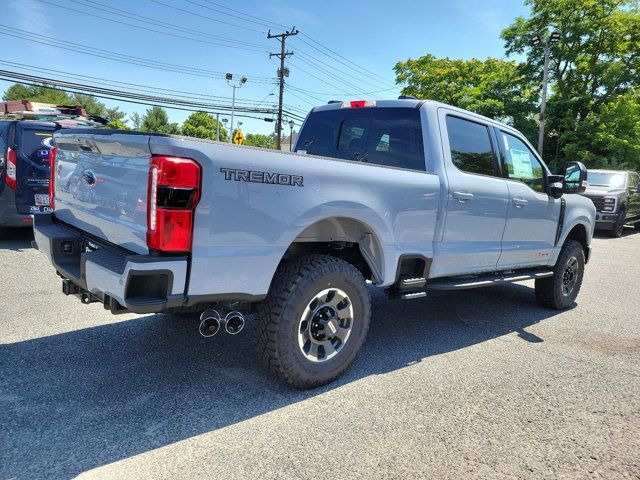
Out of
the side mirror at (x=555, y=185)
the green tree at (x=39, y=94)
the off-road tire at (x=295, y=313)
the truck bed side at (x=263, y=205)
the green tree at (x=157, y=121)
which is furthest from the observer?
the green tree at (x=157, y=121)

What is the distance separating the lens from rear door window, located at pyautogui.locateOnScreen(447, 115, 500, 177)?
4.16 m

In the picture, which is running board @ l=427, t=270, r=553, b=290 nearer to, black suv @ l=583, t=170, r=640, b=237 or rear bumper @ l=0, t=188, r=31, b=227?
rear bumper @ l=0, t=188, r=31, b=227

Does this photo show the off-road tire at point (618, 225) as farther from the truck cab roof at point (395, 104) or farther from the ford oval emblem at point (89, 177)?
the ford oval emblem at point (89, 177)

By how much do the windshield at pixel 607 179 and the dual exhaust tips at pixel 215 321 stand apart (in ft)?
49.8

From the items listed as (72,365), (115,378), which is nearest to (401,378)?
(115,378)

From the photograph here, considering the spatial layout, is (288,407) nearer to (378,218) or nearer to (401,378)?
(401,378)

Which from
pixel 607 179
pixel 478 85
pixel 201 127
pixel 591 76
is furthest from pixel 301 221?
pixel 201 127

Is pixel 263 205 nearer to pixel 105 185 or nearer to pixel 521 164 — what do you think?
pixel 105 185

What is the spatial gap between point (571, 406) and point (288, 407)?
1901 mm

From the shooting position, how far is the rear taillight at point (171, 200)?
2426 mm

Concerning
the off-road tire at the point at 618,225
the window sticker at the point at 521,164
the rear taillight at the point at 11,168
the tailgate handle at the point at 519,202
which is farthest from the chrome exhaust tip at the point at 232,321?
the off-road tire at the point at 618,225

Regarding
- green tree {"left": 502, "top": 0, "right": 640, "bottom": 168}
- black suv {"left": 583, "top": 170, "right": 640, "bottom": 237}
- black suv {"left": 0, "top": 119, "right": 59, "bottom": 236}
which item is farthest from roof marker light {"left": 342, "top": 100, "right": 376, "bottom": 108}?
green tree {"left": 502, "top": 0, "right": 640, "bottom": 168}

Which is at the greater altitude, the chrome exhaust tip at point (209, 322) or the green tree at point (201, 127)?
the green tree at point (201, 127)

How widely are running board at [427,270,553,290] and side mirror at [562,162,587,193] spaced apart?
0.97 meters
